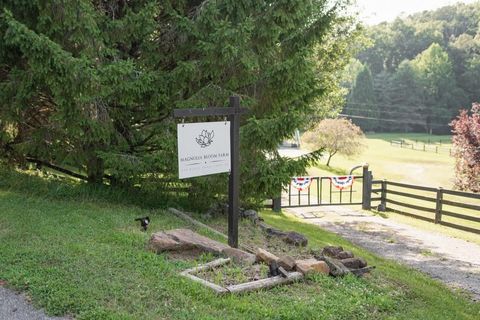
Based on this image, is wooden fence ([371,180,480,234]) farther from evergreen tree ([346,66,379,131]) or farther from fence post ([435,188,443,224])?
evergreen tree ([346,66,379,131])

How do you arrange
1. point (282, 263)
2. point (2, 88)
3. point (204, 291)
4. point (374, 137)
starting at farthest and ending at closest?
point (374, 137) → point (2, 88) → point (282, 263) → point (204, 291)

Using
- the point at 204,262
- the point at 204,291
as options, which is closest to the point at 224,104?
the point at 204,262


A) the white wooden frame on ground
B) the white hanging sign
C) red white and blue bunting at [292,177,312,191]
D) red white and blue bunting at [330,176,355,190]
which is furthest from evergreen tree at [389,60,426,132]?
the white wooden frame on ground

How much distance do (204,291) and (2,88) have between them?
183 inches

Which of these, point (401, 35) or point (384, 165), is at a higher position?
point (401, 35)

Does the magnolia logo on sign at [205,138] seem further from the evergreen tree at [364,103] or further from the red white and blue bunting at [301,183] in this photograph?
the evergreen tree at [364,103]

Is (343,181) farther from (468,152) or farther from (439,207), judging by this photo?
(468,152)

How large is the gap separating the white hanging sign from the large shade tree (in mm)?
1445

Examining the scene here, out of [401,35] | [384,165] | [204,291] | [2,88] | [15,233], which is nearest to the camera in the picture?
[204,291]

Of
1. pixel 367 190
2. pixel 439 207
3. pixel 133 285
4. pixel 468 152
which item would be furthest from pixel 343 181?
pixel 133 285

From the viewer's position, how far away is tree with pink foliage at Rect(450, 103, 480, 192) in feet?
55.9

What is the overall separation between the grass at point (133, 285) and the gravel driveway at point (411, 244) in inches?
53.9

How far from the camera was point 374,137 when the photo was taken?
67.0 meters

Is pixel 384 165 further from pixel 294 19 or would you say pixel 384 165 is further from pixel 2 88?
pixel 2 88
